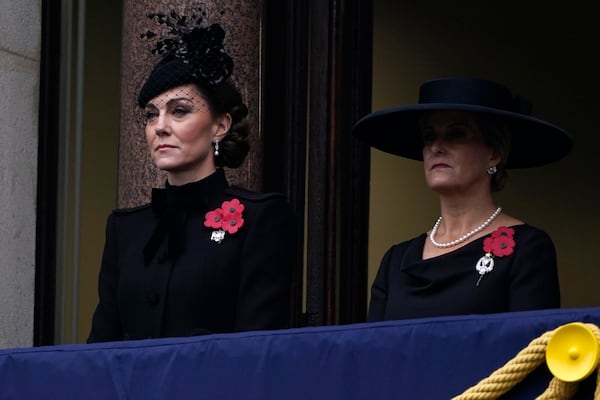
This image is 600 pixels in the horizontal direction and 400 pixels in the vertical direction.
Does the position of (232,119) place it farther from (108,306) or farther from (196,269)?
(108,306)

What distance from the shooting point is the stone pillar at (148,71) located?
20.3 feet

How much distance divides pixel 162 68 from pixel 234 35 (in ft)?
5.20

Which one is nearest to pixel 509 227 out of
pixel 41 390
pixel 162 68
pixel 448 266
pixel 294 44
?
pixel 448 266

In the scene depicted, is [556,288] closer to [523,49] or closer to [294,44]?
[294,44]

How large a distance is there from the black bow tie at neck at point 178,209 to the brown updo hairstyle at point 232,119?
6 centimetres

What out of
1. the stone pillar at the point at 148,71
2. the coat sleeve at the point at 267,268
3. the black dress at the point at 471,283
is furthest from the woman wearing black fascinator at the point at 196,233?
the stone pillar at the point at 148,71

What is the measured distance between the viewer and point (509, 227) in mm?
4559

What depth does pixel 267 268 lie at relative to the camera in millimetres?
4469

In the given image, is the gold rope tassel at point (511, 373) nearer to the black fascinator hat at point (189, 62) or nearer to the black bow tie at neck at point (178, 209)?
the black bow tie at neck at point (178, 209)

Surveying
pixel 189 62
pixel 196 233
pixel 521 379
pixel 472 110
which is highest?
pixel 189 62

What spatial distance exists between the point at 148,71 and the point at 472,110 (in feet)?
6.78

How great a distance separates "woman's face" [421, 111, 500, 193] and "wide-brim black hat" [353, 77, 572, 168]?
57 millimetres

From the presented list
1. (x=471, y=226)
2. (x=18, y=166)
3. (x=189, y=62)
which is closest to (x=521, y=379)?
(x=471, y=226)

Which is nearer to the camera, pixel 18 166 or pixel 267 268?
pixel 267 268
